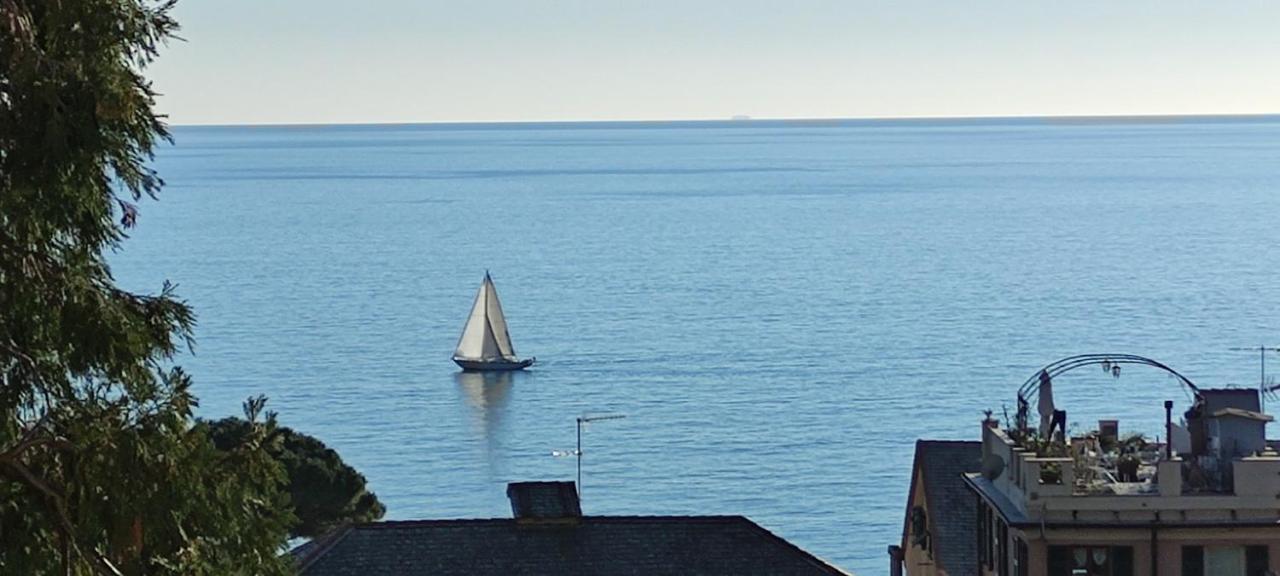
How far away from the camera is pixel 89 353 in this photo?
12.2m

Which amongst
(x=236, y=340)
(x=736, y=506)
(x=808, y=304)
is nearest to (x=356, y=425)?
(x=736, y=506)

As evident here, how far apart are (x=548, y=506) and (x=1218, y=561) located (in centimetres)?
871

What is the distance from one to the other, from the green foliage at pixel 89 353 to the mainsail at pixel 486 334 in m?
121

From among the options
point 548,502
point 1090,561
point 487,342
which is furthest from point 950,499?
point 487,342

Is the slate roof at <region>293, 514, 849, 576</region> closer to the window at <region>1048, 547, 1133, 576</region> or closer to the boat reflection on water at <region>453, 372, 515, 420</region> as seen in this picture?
the window at <region>1048, 547, 1133, 576</region>

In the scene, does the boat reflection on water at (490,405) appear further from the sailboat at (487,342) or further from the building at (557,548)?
the building at (557,548)

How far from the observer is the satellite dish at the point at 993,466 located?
32.2 metres

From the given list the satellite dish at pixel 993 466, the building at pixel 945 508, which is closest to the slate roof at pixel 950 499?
the building at pixel 945 508

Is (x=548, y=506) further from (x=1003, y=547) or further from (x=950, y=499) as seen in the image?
(x=950, y=499)

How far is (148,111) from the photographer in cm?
1228

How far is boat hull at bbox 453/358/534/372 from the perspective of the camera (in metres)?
132

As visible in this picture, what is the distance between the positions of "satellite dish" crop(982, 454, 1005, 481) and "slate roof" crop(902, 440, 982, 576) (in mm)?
4753

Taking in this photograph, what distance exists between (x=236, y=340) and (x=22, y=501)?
5128 inches

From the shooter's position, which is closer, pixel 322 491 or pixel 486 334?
pixel 322 491
